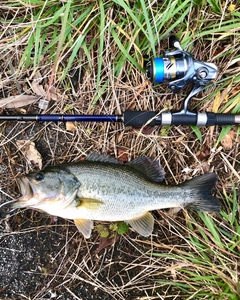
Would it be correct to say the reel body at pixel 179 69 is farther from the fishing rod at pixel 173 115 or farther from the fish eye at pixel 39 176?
the fish eye at pixel 39 176

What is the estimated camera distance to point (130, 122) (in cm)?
331

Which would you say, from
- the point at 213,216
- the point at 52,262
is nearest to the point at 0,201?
the point at 52,262

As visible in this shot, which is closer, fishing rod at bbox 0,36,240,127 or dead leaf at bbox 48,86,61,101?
fishing rod at bbox 0,36,240,127

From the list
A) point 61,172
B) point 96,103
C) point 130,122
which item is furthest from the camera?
point 96,103

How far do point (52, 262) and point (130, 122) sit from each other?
1.50m

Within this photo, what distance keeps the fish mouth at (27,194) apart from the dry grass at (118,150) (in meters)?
0.49

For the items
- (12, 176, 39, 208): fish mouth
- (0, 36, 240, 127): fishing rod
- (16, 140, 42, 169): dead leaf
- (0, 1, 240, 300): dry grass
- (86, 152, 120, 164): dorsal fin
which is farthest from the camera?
(16, 140, 42, 169): dead leaf

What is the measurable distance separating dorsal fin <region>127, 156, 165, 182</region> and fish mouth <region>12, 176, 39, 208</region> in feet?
2.84

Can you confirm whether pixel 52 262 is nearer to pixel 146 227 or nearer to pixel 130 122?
pixel 146 227

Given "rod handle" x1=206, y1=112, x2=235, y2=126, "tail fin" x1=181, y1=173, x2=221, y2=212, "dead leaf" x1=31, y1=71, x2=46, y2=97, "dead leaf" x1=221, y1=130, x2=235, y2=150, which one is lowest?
"tail fin" x1=181, y1=173, x2=221, y2=212

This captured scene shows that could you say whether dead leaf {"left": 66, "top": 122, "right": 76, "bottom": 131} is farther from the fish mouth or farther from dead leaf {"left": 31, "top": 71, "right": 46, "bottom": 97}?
the fish mouth

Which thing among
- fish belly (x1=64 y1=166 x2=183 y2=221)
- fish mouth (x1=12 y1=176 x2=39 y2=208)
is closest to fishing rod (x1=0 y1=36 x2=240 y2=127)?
fish belly (x1=64 y1=166 x2=183 y2=221)

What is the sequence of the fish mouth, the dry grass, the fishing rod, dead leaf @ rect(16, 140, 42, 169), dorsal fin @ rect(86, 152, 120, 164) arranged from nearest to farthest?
1. the fish mouth
2. the fishing rod
3. dorsal fin @ rect(86, 152, 120, 164)
4. the dry grass
5. dead leaf @ rect(16, 140, 42, 169)

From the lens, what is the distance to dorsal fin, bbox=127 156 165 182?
3369 millimetres
